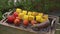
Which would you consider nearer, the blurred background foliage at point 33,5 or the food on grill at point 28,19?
the food on grill at point 28,19

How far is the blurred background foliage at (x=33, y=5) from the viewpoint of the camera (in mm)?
2156

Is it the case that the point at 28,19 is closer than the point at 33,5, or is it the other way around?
the point at 28,19

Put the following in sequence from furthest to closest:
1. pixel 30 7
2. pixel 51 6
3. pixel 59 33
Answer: pixel 51 6, pixel 30 7, pixel 59 33

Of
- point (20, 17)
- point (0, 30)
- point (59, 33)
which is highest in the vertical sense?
point (20, 17)

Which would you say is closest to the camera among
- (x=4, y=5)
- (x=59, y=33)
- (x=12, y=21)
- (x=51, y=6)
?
(x=12, y=21)

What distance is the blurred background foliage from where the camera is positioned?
7.07ft

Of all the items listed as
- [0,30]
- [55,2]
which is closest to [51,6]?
[55,2]

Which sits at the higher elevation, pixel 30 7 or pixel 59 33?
pixel 30 7

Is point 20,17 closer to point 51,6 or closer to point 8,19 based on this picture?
point 8,19

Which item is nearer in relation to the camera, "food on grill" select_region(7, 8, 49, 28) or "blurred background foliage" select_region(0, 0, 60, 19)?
"food on grill" select_region(7, 8, 49, 28)

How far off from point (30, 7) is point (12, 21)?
0.75m

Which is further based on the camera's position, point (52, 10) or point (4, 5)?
point (52, 10)

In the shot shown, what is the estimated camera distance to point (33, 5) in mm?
2447

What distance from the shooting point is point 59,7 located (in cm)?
271
